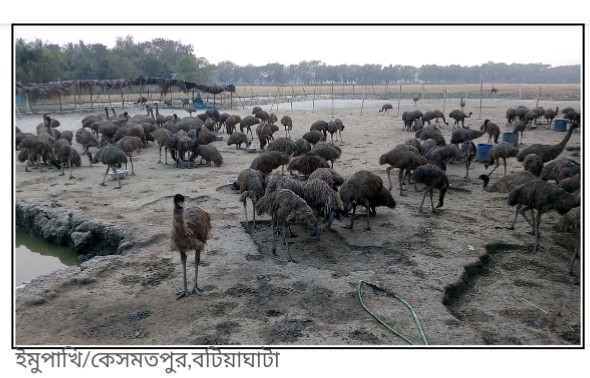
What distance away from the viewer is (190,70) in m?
54.9

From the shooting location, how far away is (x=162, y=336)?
552 centimetres

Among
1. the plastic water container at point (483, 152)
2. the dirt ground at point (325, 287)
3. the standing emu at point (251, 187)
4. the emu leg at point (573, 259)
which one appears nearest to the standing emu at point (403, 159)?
the dirt ground at point (325, 287)

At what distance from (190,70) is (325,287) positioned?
172 ft

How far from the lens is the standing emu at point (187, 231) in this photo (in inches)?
239

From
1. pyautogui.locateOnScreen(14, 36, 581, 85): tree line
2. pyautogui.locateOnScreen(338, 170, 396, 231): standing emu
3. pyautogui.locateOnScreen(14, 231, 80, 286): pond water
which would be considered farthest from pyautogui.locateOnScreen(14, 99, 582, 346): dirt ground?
pyautogui.locateOnScreen(14, 36, 581, 85): tree line

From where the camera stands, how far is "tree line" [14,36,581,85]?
38656 millimetres

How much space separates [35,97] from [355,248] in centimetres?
2973

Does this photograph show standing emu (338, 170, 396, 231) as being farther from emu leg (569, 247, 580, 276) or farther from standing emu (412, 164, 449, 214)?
emu leg (569, 247, 580, 276)

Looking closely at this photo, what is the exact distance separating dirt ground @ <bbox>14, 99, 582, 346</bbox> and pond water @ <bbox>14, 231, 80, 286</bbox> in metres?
1.15

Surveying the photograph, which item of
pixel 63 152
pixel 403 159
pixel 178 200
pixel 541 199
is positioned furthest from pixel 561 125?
pixel 178 200

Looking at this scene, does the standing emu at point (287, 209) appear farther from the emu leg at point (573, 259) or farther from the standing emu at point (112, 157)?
the standing emu at point (112, 157)

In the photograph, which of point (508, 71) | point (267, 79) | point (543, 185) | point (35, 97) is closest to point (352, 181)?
point (543, 185)

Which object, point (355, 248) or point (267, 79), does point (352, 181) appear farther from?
point (267, 79)

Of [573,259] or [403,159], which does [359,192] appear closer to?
[403,159]
